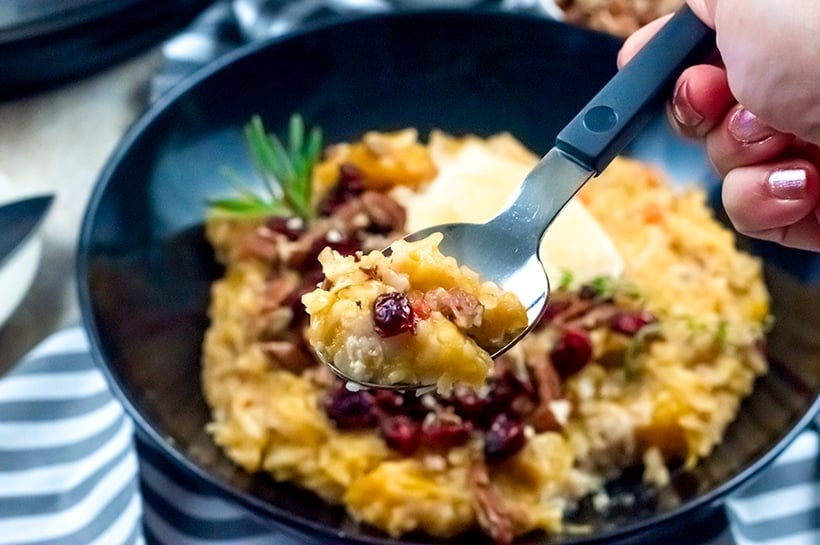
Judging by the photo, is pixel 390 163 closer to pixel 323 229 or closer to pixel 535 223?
pixel 323 229

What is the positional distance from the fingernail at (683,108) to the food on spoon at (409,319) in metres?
0.32

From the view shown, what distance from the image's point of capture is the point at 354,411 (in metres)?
1.33

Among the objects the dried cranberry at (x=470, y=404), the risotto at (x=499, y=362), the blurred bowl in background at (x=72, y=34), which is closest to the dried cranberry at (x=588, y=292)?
the risotto at (x=499, y=362)

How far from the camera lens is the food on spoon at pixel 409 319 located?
3.07 feet

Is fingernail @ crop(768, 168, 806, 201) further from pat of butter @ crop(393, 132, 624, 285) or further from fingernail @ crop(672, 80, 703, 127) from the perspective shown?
pat of butter @ crop(393, 132, 624, 285)

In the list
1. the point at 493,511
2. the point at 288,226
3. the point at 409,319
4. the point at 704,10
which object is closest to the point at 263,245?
the point at 288,226

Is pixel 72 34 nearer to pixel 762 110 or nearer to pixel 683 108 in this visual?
pixel 683 108

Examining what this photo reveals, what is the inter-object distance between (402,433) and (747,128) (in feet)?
1.89

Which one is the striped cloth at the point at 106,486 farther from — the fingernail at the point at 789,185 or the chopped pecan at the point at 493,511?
the fingernail at the point at 789,185

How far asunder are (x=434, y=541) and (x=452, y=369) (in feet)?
1.34

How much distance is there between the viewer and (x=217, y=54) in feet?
6.67

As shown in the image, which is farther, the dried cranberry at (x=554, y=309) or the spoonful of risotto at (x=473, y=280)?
the dried cranberry at (x=554, y=309)

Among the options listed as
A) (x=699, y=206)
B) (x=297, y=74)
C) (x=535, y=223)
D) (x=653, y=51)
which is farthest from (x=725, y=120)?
(x=297, y=74)

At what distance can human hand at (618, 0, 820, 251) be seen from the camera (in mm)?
806
